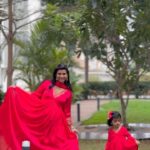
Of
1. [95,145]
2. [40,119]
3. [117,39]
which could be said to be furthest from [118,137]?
[117,39]

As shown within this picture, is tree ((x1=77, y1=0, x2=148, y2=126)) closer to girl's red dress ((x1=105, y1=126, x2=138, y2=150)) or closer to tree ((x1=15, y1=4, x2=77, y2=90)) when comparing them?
tree ((x1=15, y1=4, x2=77, y2=90))

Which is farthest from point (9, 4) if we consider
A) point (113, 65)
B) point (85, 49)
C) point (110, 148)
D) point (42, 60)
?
point (42, 60)

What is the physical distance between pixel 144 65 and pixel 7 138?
7862 millimetres

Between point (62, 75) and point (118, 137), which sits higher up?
point (62, 75)

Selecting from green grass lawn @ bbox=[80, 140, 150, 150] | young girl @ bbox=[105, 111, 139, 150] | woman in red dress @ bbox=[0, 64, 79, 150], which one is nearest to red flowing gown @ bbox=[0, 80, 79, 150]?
woman in red dress @ bbox=[0, 64, 79, 150]

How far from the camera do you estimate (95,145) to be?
13242 millimetres

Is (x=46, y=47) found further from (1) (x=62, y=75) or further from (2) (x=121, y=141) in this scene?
(1) (x=62, y=75)

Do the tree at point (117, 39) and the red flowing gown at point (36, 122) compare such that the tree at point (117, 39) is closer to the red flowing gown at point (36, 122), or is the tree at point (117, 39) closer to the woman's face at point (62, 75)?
the woman's face at point (62, 75)

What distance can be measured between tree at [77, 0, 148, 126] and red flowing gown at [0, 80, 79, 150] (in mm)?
3618

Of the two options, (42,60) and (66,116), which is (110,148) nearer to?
(66,116)

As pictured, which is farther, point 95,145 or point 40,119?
point 95,145

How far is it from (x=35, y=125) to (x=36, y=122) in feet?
0.14

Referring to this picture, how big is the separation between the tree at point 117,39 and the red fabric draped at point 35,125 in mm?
3704

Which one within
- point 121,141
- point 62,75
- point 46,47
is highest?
point 46,47
